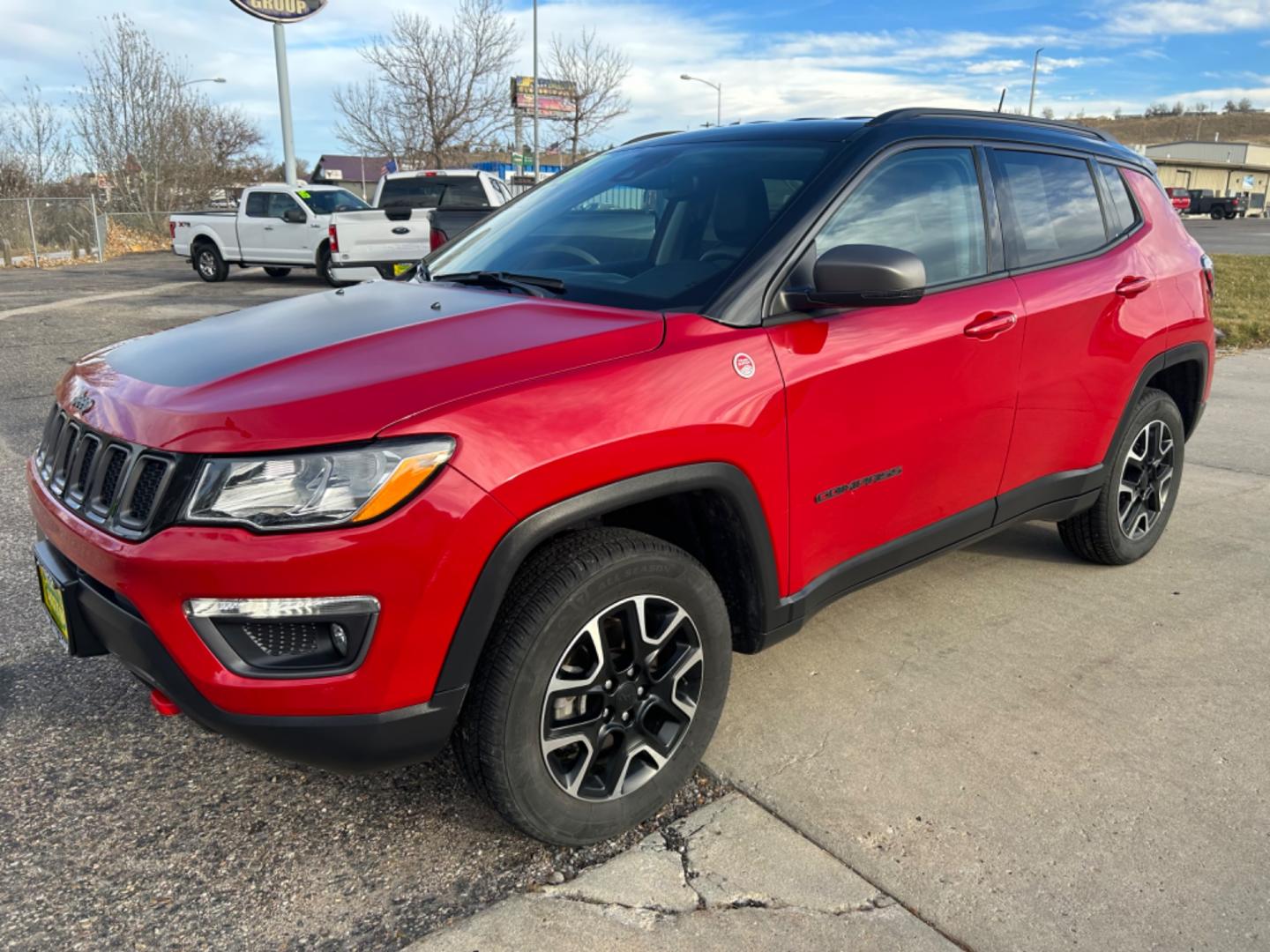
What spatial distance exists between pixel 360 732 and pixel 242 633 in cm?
32

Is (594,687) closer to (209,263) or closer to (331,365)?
(331,365)

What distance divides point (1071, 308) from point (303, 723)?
288cm

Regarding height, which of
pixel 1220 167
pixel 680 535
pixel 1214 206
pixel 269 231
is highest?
pixel 1220 167

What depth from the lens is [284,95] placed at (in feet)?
70.9

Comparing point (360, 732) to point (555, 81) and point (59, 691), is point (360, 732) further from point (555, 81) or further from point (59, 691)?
point (555, 81)

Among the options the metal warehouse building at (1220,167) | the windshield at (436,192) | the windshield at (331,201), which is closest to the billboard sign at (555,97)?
the windshield at (331,201)

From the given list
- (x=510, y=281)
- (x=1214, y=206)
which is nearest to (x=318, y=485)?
(x=510, y=281)

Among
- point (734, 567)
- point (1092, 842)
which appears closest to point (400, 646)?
point (734, 567)

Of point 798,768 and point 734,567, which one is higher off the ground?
point 734,567

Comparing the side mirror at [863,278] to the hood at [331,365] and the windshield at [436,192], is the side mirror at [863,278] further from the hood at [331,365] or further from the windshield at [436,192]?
the windshield at [436,192]

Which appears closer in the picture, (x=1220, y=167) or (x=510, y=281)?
(x=510, y=281)

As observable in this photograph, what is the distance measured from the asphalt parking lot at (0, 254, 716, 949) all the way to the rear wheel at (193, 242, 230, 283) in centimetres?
1676

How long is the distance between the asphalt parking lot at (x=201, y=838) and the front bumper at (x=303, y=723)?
0.38m

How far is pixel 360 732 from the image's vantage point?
2.02m
